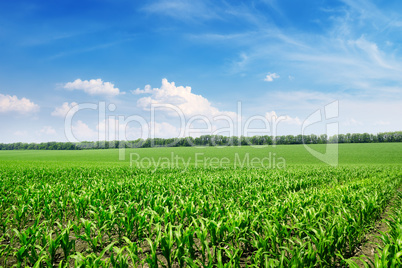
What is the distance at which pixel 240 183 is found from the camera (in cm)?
1105

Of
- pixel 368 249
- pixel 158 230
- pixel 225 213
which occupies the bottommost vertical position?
pixel 368 249

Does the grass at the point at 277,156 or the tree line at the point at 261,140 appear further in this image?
the tree line at the point at 261,140

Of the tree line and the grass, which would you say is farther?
the tree line

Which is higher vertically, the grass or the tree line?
the tree line

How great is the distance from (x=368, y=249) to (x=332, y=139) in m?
127

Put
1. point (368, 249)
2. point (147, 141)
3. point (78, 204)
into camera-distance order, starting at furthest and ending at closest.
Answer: point (147, 141) < point (78, 204) < point (368, 249)

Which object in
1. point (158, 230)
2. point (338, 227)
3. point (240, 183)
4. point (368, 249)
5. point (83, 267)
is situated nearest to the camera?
point (83, 267)

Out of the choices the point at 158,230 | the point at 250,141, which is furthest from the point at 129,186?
the point at 250,141

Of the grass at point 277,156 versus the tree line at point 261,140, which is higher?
the tree line at point 261,140

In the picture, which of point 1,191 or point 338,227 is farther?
point 1,191

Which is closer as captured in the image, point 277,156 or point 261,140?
point 277,156

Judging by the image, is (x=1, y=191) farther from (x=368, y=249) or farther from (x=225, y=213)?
(x=368, y=249)

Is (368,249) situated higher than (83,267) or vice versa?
(83,267)

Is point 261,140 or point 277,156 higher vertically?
point 261,140
